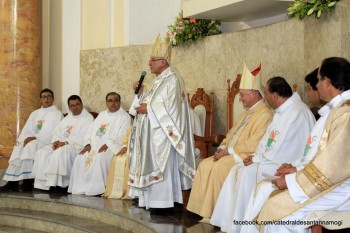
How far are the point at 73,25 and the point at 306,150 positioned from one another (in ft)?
22.9

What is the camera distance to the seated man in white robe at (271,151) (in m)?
5.42

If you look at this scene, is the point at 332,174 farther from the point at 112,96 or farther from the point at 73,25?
the point at 73,25

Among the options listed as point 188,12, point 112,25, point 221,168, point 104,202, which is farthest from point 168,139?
point 112,25

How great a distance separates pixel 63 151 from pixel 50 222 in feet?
5.57

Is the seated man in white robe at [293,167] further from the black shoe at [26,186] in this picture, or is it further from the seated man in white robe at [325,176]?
the black shoe at [26,186]

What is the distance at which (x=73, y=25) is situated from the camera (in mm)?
10875

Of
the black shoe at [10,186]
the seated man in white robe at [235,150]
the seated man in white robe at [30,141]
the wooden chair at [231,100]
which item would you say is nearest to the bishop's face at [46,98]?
the seated man in white robe at [30,141]

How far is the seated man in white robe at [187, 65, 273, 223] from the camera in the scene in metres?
6.07

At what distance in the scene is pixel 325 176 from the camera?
412 centimetres

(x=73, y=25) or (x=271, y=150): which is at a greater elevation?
(x=73, y=25)

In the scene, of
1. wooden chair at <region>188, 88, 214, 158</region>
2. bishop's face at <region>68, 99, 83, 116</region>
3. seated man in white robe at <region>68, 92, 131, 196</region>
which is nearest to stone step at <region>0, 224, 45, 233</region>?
seated man in white robe at <region>68, 92, 131, 196</region>

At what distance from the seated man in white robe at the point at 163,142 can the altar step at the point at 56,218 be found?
399 mm

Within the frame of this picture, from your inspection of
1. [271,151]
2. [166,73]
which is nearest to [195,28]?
[166,73]

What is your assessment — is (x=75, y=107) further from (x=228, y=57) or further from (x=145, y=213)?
(x=145, y=213)
